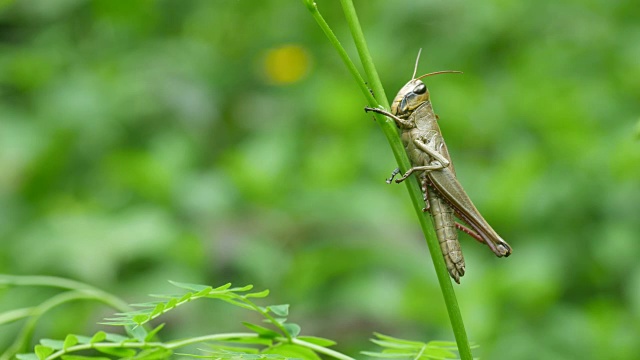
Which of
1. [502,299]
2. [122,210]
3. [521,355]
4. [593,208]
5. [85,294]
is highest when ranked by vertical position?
[593,208]

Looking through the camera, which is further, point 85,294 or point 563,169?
point 563,169

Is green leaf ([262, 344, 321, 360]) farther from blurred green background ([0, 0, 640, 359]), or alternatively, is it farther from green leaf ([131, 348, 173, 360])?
blurred green background ([0, 0, 640, 359])

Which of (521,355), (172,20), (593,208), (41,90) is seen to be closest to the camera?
(521,355)

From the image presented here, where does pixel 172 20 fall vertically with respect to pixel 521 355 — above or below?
above

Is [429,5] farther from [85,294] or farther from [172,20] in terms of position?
[85,294]

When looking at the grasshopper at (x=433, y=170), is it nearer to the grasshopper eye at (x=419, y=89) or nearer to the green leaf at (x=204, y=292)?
the grasshopper eye at (x=419, y=89)

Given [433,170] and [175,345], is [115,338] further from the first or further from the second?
[433,170]

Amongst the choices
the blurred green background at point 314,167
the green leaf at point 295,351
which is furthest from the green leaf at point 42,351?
the blurred green background at point 314,167

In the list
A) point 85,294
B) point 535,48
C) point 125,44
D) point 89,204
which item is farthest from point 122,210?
point 535,48
